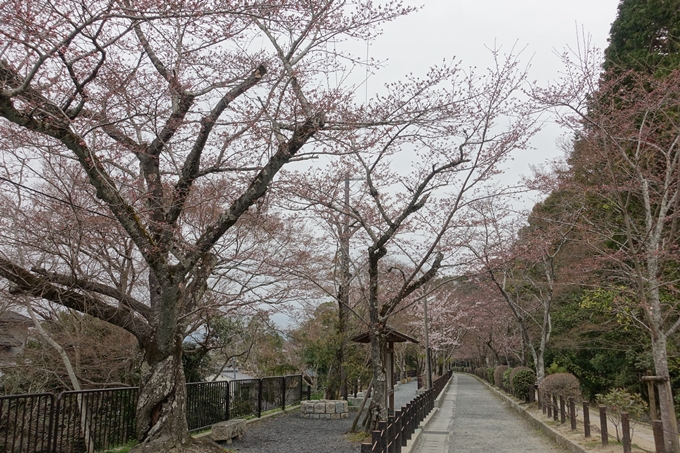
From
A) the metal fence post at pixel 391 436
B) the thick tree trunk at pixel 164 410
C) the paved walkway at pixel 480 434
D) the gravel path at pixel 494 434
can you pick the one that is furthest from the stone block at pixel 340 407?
the thick tree trunk at pixel 164 410

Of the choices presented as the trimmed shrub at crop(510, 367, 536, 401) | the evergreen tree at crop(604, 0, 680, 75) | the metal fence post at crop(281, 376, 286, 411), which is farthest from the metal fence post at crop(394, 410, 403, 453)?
the trimmed shrub at crop(510, 367, 536, 401)

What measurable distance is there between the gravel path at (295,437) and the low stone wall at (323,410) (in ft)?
1.30

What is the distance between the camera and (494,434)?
13.1 m

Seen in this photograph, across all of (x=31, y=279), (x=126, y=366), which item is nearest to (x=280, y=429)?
(x=126, y=366)

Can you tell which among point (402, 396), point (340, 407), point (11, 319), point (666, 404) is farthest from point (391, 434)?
point (402, 396)

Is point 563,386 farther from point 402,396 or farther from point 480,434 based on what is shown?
point 402,396

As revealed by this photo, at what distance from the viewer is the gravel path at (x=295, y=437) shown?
34.0 ft

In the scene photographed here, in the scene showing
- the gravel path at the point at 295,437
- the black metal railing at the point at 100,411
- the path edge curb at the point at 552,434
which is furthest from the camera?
the gravel path at the point at 295,437

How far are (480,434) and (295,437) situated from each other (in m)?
4.89

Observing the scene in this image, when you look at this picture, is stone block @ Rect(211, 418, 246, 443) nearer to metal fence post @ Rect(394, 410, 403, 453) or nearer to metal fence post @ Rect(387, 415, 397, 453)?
metal fence post @ Rect(394, 410, 403, 453)

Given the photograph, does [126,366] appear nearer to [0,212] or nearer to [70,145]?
[0,212]

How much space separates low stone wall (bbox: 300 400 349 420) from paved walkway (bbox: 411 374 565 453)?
299cm

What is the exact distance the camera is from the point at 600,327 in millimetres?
18859

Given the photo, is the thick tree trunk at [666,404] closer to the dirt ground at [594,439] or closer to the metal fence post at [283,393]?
the dirt ground at [594,439]
